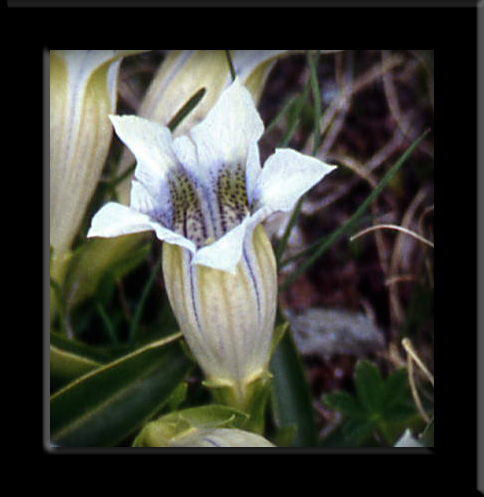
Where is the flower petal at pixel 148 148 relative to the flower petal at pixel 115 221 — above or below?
above

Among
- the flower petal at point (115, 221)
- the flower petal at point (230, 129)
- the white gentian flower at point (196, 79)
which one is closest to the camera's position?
the flower petal at point (115, 221)

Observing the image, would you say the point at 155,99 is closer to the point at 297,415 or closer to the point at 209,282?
the point at 209,282

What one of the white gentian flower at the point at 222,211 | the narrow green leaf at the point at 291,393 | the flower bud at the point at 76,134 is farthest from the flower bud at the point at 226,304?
Result: the flower bud at the point at 76,134

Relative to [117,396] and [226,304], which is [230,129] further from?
[117,396]

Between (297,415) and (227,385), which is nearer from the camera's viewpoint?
(227,385)

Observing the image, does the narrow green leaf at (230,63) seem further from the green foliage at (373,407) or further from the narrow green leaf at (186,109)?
the green foliage at (373,407)

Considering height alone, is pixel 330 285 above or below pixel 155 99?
below

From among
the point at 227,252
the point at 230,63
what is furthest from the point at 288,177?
the point at 230,63
